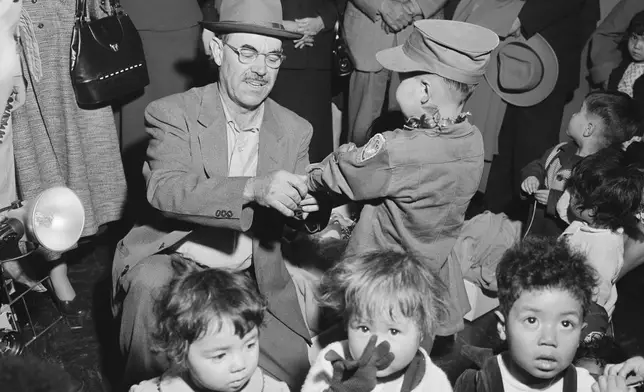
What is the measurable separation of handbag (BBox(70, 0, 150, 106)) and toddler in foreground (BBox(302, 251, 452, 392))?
1855 millimetres

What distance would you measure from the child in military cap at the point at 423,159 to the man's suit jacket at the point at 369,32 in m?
1.60

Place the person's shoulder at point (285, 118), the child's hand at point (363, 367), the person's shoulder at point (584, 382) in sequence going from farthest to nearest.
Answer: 1. the person's shoulder at point (285, 118)
2. the person's shoulder at point (584, 382)
3. the child's hand at point (363, 367)

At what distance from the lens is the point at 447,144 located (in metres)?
3.03

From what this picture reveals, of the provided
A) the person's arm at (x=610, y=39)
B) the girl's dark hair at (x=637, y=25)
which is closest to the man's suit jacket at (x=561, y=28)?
the girl's dark hair at (x=637, y=25)

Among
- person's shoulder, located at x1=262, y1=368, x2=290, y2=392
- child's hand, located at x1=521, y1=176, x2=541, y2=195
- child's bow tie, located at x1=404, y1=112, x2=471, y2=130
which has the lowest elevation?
child's hand, located at x1=521, y1=176, x2=541, y2=195

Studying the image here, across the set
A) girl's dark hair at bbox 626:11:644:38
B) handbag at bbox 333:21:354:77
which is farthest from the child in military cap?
girl's dark hair at bbox 626:11:644:38

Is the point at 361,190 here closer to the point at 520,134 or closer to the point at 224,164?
the point at 224,164

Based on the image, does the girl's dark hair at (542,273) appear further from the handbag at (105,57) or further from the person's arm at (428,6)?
the person's arm at (428,6)

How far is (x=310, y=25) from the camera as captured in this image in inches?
183

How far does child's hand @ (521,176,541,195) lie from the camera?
14.2ft

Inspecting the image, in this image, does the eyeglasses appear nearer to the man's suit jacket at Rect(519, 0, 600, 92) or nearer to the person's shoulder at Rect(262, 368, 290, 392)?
the person's shoulder at Rect(262, 368, 290, 392)

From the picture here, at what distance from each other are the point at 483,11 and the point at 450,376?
2.17m

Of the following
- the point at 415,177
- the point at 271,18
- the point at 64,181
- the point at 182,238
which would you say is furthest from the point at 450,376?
the point at 64,181

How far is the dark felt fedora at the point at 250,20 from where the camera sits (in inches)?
126
